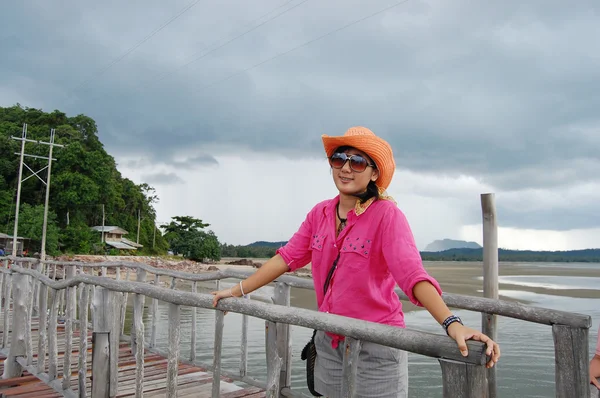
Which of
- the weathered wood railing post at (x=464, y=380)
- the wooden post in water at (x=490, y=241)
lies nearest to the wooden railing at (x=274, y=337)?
the weathered wood railing post at (x=464, y=380)

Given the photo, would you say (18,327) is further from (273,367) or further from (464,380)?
(464,380)

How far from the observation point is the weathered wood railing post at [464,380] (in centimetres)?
131

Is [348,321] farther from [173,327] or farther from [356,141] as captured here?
[173,327]

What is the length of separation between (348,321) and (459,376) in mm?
444

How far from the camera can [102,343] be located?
11.0 feet

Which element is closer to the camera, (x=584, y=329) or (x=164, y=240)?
(x=584, y=329)

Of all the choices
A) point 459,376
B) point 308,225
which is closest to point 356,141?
point 308,225

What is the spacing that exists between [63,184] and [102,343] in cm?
3571

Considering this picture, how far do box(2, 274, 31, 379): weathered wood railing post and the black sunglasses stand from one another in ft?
14.0

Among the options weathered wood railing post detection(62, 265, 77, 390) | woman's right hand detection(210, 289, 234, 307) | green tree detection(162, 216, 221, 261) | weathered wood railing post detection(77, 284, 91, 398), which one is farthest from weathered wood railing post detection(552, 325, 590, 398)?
green tree detection(162, 216, 221, 261)

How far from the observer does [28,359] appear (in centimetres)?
469

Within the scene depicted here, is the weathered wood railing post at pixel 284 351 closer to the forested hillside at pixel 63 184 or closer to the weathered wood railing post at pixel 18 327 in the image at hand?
the weathered wood railing post at pixel 18 327

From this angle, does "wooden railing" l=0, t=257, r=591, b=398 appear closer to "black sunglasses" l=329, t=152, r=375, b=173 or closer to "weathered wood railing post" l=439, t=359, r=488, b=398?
"weathered wood railing post" l=439, t=359, r=488, b=398

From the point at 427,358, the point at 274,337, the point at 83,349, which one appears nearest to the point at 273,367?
the point at 274,337
